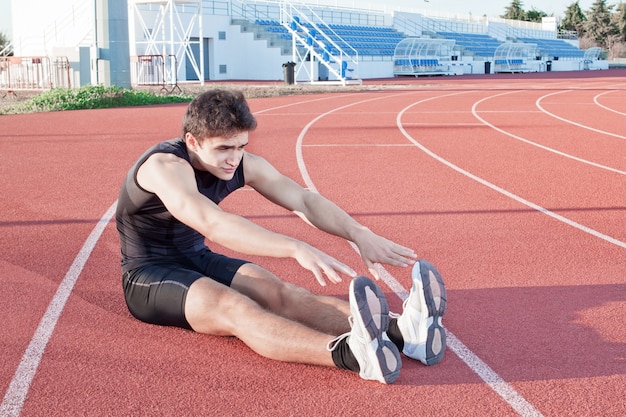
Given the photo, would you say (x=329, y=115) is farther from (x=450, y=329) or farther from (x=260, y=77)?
(x=260, y=77)

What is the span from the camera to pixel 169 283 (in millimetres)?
4250

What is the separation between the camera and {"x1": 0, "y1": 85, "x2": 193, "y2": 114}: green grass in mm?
20516

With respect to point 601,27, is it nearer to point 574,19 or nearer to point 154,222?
point 574,19

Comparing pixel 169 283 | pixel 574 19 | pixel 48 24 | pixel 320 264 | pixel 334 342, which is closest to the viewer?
pixel 320 264

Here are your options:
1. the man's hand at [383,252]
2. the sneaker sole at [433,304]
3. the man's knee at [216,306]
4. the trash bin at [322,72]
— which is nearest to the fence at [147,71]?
the trash bin at [322,72]

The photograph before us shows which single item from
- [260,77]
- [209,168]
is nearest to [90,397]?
[209,168]

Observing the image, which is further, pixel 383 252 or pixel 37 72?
pixel 37 72

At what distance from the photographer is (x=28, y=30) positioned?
3941cm

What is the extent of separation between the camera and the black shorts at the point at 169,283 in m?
4.25

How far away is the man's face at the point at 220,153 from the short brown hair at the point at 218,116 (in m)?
0.04

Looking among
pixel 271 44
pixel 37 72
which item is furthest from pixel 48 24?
pixel 37 72

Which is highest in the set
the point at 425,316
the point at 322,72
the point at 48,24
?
the point at 48,24

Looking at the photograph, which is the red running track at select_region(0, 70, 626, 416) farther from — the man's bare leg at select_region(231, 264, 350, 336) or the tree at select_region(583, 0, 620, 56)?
the tree at select_region(583, 0, 620, 56)

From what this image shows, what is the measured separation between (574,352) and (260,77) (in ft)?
127
